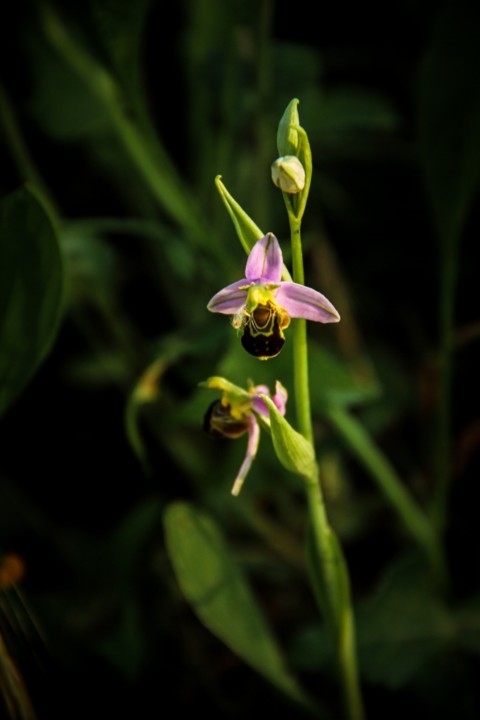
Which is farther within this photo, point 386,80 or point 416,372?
point 386,80

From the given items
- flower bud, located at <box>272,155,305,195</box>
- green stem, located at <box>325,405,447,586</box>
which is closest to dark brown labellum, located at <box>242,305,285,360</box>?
flower bud, located at <box>272,155,305,195</box>

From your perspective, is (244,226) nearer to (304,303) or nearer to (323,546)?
(304,303)

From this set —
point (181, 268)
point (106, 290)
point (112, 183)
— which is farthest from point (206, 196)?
point (112, 183)

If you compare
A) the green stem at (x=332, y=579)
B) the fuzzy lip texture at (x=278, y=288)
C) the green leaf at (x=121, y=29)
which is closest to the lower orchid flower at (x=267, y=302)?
the fuzzy lip texture at (x=278, y=288)

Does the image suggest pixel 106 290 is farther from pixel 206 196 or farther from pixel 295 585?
pixel 295 585

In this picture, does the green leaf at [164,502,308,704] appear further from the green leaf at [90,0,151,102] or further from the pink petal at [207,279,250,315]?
the green leaf at [90,0,151,102]

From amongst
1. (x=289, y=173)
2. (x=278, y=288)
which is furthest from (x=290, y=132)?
(x=278, y=288)
